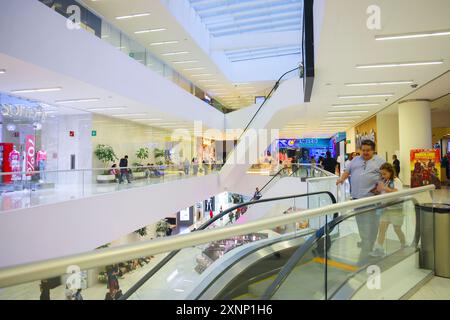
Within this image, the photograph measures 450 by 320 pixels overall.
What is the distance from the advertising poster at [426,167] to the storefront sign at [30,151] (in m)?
14.1

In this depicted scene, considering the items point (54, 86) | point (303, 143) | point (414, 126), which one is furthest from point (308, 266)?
point (303, 143)

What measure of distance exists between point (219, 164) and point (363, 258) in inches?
606

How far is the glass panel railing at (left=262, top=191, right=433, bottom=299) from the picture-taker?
2.34 m

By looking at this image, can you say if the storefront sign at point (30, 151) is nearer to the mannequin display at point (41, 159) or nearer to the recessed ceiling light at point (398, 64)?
the mannequin display at point (41, 159)

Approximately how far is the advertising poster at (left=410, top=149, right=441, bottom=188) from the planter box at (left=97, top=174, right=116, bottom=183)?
10430mm

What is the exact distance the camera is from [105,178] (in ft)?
30.7

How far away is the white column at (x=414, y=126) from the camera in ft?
39.0

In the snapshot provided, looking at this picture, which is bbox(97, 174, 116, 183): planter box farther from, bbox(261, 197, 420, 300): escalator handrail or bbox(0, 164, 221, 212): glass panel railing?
bbox(261, 197, 420, 300): escalator handrail

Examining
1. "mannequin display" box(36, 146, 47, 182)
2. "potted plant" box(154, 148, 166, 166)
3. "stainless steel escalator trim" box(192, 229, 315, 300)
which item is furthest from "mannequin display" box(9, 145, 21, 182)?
"stainless steel escalator trim" box(192, 229, 315, 300)

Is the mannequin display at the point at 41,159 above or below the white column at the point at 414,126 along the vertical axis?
below

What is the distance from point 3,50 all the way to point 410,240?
24.3 ft

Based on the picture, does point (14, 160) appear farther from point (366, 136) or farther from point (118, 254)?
point (366, 136)

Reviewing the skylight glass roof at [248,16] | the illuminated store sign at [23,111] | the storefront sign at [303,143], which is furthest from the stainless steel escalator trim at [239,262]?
the storefront sign at [303,143]
